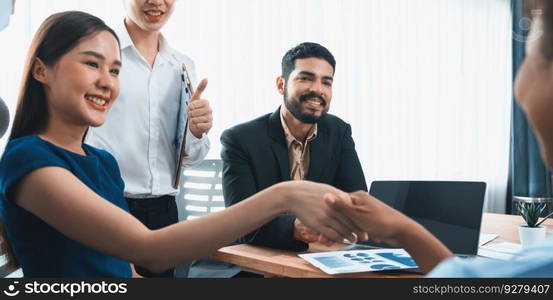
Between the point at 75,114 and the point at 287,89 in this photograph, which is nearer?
the point at 75,114

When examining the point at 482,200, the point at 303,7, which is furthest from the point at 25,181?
the point at 303,7

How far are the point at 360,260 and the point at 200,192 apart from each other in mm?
1193

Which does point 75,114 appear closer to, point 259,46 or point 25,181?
point 25,181

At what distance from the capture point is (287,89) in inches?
Answer: 78.8

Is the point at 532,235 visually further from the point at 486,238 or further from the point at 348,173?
the point at 348,173

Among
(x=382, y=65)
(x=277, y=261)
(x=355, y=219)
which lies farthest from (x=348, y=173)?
(x=382, y=65)

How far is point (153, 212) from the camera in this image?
1.60 m

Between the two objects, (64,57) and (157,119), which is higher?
(64,57)

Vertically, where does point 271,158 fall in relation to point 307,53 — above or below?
below

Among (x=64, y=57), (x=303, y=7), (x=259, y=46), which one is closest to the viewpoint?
(x=64, y=57)

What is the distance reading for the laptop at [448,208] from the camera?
1.19 m

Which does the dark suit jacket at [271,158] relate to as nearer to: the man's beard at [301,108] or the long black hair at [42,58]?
the man's beard at [301,108]

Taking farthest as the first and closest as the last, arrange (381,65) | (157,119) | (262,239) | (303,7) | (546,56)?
(381,65) → (303,7) → (157,119) → (262,239) → (546,56)

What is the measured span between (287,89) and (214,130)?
0.93 metres
